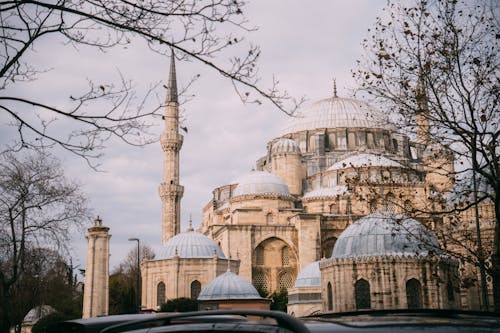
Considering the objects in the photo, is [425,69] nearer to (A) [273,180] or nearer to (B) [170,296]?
(B) [170,296]

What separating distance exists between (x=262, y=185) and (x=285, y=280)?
6957 millimetres

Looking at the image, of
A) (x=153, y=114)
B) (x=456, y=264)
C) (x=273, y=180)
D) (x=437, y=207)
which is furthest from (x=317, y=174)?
(x=153, y=114)

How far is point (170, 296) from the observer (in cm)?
3819

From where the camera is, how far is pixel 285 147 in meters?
52.2

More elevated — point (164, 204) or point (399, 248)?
point (164, 204)

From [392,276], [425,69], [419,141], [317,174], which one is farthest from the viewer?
[317,174]

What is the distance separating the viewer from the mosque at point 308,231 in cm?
2422

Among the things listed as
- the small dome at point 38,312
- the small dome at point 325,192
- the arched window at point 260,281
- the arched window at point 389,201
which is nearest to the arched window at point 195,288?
the arched window at point 260,281

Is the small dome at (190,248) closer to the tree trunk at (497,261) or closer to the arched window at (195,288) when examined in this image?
the arched window at (195,288)

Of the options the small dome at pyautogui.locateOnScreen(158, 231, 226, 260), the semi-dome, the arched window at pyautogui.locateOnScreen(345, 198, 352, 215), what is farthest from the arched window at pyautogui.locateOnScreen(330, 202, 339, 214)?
the semi-dome

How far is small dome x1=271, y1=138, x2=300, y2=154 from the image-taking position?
5212cm

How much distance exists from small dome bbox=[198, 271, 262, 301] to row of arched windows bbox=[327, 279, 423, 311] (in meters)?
8.51

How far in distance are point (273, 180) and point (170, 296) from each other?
Answer: 42.7 ft

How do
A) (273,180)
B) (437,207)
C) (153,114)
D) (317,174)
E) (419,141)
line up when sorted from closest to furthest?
(153,114), (419,141), (437,207), (273,180), (317,174)
